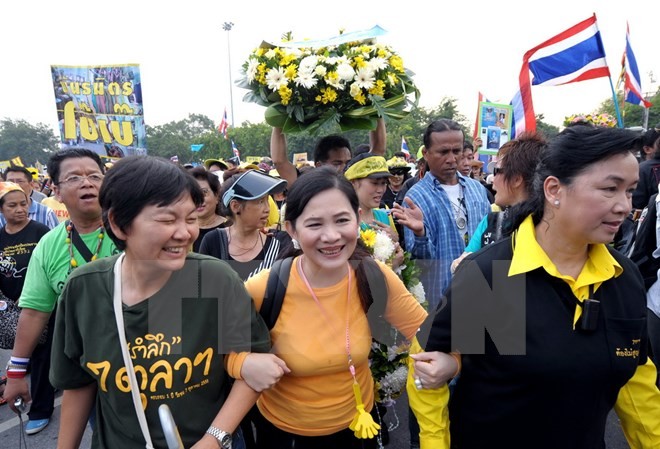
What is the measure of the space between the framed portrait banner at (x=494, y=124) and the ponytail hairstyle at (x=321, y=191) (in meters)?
6.95

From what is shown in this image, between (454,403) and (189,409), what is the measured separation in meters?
1.09

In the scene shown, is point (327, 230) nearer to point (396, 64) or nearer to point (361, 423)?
point (361, 423)

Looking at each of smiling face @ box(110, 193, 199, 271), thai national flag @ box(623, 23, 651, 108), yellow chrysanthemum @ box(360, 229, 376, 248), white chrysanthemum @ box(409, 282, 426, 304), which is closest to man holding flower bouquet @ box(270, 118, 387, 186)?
yellow chrysanthemum @ box(360, 229, 376, 248)

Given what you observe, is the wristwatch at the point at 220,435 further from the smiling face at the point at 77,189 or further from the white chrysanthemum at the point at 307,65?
the white chrysanthemum at the point at 307,65

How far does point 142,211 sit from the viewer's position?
1505 mm

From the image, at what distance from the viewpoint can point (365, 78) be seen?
268cm

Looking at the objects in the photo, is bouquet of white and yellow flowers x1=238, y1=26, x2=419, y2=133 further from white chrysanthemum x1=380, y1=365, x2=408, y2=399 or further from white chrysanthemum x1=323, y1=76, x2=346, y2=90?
white chrysanthemum x1=380, y1=365, x2=408, y2=399

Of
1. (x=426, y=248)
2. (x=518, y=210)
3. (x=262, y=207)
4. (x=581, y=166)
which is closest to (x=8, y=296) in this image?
(x=262, y=207)

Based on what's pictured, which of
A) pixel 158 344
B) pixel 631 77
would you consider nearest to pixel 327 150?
pixel 158 344

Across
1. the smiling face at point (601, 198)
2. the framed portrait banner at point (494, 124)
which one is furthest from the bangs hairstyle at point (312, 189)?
the framed portrait banner at point (494, 124)

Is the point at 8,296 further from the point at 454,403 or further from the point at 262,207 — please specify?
the point at 454,403

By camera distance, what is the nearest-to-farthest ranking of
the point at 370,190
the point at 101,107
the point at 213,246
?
the point at 213,246 → the point at 370,190 → the point at 101,107

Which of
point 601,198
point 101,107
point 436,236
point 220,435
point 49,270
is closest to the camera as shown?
point 601,198

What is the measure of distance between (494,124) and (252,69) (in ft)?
22.3
